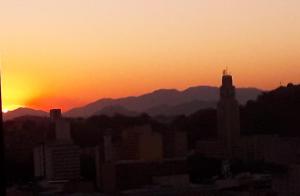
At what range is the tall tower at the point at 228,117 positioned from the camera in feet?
37.5

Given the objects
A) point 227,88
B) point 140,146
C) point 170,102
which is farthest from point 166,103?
point 140,146

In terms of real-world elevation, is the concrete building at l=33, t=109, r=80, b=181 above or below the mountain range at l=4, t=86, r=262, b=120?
below

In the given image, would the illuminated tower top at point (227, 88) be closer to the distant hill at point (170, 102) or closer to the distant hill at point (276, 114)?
the distant hill at point (276, 114)

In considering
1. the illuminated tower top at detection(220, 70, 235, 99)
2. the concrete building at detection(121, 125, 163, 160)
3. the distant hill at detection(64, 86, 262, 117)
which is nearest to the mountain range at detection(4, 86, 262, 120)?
the distant hill at detection(64, 86, 262, 117)

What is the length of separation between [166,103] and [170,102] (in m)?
0.29

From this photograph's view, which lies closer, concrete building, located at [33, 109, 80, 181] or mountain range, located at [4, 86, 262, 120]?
concrete building, located at [33, 109, 80, 181]

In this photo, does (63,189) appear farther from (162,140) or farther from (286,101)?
(286,101)

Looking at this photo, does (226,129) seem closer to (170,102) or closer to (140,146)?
(140,146)

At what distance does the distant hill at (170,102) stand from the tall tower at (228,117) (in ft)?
13.3

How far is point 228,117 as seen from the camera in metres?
12.1

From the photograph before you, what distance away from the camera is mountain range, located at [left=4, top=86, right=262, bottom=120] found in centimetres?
1764

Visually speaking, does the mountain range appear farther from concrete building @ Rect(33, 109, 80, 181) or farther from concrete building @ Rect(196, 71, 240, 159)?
concrete building @ Rect(33, 109, 80, 181)

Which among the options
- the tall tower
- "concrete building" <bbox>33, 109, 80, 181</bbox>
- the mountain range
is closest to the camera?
"concrete building" <bbox>33, 109, 80, 181</bbox>

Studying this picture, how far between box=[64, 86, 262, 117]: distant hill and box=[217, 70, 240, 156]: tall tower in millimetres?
4047
